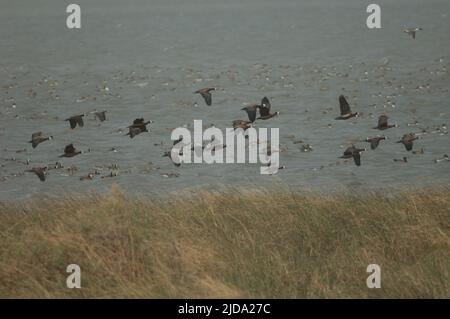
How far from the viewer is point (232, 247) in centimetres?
1180

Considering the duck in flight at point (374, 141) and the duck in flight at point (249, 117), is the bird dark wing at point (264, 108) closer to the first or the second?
the duck in flight at point (249, 117)

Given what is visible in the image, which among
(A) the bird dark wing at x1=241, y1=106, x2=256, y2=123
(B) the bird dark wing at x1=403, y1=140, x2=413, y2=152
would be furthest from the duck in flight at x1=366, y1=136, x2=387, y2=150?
(A) the bird dark wing at x1=241, y1=106, x2=256, y2=123

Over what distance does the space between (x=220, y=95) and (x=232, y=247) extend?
79.9 ft

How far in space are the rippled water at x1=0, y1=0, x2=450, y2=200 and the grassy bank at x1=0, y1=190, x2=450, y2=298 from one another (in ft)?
7.15

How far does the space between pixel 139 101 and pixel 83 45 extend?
26.9 meters

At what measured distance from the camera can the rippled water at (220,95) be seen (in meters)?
22.0

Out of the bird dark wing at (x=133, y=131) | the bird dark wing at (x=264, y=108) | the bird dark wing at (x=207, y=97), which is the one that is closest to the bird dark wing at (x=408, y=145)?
the bird dark wing at (x=264, y=108)

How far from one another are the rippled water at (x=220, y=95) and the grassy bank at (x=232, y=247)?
218 centimetres

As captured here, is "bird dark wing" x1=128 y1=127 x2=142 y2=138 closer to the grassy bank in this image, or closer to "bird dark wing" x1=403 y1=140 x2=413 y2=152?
the grassy bank

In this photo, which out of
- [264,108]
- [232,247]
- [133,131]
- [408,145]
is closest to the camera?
[232,247]

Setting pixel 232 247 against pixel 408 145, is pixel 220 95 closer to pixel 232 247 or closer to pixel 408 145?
pixel 408 145

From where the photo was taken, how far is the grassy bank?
34.6 ft

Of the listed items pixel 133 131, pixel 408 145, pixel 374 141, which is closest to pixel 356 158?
pixel 374 141

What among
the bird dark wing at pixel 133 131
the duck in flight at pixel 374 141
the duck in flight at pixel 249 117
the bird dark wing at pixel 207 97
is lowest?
the duck in flight at pixel 374 141
